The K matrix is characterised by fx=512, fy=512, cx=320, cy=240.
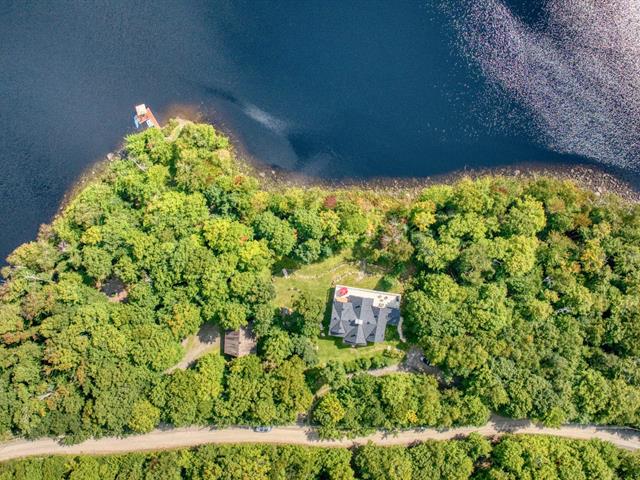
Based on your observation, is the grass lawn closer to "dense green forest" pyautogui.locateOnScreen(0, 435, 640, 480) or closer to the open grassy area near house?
the open grassy area near house

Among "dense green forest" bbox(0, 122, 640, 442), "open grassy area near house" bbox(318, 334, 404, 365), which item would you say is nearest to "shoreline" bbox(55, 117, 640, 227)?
"dense green forest" bbox(0, 122, 640, 442)

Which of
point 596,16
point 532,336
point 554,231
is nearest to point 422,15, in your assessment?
point 596,16

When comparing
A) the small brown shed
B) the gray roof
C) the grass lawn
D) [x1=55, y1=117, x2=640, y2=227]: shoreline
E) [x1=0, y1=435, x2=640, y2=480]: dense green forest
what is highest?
[x1=55, y1=117, x2=640, y2=227]: shoreline

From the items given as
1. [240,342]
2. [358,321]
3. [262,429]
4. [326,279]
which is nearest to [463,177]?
[326,279]

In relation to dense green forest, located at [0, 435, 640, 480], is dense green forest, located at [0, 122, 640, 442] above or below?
above

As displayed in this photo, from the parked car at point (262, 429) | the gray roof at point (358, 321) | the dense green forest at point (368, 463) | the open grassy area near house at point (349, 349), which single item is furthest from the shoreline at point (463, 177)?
the dense green forest at point (368, 463)

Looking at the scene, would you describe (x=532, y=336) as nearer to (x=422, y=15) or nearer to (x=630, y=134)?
(x=630, y=134)
